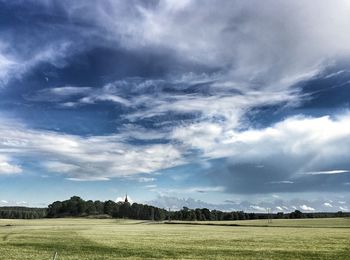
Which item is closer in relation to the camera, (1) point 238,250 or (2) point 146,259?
(2) point 146,259

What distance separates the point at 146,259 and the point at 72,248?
12.7 meters

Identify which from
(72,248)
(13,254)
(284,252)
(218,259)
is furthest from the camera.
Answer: (72,248)

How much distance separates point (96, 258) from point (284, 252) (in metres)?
18.0

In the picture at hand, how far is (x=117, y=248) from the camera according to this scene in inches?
1807

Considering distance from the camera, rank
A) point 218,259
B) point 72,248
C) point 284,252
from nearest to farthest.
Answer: point 218,259 → point 284,252 → point 72,248

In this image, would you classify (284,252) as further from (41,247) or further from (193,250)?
(41,247)

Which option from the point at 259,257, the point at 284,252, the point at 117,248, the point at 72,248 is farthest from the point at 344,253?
the point at 72,248

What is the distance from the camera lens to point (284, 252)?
4188 centimetres

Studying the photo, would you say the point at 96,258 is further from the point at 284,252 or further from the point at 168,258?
the point at 284,252

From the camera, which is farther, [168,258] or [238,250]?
[238,250]

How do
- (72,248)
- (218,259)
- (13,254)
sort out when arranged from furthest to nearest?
(72,248) → (13,254) → (218,259)

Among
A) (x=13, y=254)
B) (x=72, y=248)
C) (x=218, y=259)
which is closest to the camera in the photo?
(x=218, y=259)

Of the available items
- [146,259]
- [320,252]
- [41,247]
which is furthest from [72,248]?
[320,252]

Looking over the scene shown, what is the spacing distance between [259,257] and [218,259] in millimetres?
4051
